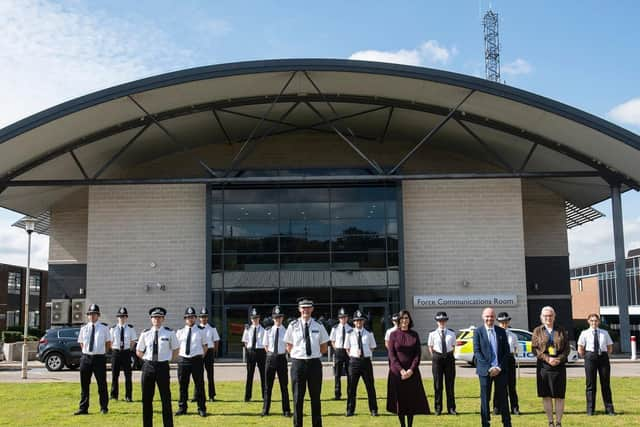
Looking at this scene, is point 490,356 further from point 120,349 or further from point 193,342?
point 120,349

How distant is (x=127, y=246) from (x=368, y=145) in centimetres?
1043

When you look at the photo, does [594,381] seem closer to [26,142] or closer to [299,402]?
[299,402]

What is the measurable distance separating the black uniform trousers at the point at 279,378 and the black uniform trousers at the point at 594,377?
492 centimetres

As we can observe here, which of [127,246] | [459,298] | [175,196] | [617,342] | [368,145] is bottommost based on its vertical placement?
[617,342]

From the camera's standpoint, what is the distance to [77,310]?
32469mm

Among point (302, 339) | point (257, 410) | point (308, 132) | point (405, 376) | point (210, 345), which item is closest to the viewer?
point (405, 376)

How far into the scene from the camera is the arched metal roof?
23.9 metres

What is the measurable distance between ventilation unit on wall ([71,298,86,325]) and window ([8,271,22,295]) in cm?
2691

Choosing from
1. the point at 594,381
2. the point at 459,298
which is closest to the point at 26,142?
the point at 459,298

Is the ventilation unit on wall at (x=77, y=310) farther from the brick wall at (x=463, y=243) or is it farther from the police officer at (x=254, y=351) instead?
the police officer at (x=254, y=351)

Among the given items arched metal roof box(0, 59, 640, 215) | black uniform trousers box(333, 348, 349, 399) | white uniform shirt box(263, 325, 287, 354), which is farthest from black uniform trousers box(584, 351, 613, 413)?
arched metal roof box(0, 59, 640, 215)

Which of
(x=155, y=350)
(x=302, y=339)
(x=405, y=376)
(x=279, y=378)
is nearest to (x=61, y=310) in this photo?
(x=279, y=378)

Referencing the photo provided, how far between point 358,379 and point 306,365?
302cm

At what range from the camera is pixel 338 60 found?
2384cm
